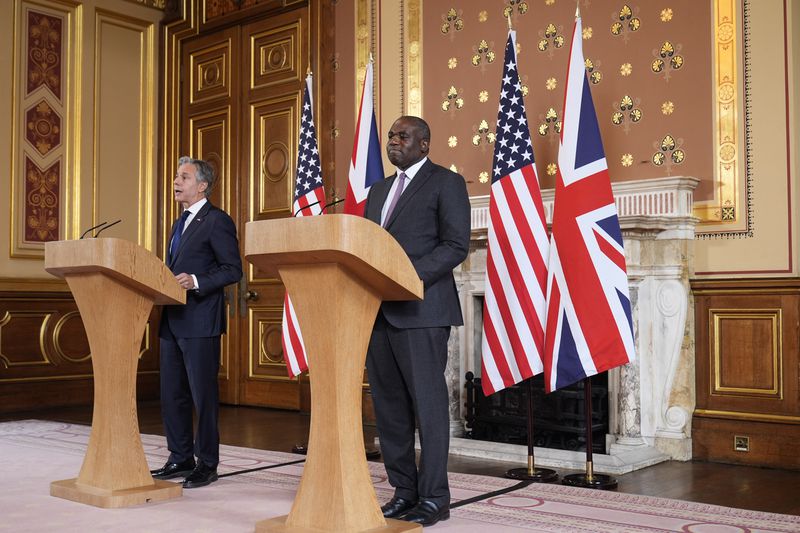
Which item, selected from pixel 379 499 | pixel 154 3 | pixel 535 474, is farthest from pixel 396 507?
pixel 154 3

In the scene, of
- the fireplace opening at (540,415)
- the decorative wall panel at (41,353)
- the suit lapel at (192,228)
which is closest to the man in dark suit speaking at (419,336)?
the suit lapel at (192,228)

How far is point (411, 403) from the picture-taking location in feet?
10.1

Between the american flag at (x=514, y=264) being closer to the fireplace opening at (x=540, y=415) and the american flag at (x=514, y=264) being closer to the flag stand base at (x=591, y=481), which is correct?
the fireplace opening at (x=540, y=415)

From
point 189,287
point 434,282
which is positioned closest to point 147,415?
point 189,287

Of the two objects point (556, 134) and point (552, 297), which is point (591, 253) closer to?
point (552, 297)

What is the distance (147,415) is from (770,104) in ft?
15.7

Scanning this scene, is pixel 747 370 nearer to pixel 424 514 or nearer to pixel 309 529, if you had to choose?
pixel 424 514

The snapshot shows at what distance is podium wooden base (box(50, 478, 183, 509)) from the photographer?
328 centimetres

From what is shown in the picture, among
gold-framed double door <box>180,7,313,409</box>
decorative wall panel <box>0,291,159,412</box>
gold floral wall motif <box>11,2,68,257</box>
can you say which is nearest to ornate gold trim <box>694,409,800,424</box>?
gold-framed double door <box>180,7,313,409</box>

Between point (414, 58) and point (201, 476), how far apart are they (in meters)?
3.46

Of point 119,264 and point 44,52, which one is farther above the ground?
point 44,52

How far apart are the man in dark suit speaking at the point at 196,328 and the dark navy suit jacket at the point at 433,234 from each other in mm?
1077

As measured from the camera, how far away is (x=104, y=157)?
7.78 meters

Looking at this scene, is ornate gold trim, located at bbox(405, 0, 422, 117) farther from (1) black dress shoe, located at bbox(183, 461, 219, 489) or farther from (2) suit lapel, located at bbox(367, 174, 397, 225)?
(1) black dress shoe, located at bbox(183, 461, 219, 489)
